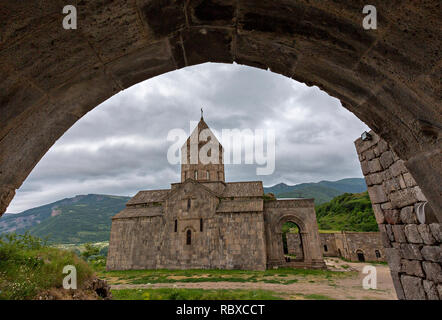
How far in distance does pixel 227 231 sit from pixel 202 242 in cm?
216

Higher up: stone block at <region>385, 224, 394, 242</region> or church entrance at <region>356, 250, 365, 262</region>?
stone block at <region>385, 224, 394, 242</region>

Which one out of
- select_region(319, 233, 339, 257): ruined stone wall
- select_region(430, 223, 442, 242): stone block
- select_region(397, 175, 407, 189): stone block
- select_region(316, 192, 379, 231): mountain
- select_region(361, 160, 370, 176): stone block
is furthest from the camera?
select_region(316, 192, 379, 231): mountain

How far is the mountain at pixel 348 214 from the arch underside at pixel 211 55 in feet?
106

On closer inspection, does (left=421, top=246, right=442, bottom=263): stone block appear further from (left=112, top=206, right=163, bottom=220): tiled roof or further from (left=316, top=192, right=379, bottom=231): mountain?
(left=316, top=192, right=379, bottom=231): mountain

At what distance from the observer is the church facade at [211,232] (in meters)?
16.0

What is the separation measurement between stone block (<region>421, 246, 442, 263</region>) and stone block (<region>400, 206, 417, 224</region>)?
0.44m

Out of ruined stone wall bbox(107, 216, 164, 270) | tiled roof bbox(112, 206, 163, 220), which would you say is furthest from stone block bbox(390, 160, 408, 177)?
tiled roof bbox(112, 206, 163, 220)

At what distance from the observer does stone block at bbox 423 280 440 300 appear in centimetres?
320

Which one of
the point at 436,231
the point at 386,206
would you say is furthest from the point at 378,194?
the point at 436,231

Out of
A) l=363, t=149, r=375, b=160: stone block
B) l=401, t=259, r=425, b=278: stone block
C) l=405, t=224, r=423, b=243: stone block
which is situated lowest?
l=401, t=259, r=425, b=278: stone block

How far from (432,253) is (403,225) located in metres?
0.61
